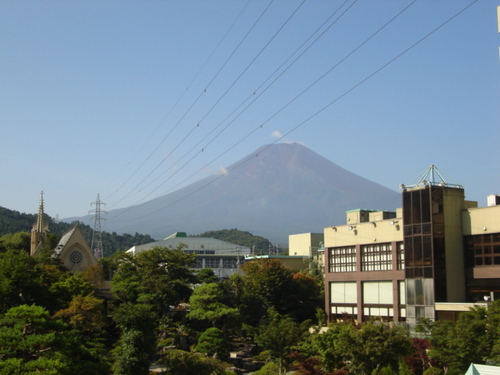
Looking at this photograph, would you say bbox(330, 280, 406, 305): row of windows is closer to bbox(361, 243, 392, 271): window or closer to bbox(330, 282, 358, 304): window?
bbox(330, 282, 358, 304): window

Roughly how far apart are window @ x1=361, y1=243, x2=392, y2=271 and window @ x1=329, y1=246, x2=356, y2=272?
1224 millimetres

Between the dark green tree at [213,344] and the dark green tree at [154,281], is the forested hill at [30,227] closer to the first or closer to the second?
the dark green tree at [154,281]

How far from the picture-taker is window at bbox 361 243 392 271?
125 ft

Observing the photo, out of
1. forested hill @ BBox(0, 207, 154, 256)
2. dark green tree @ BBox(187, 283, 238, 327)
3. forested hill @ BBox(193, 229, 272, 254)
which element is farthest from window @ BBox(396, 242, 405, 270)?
forested hill @ BBox(193, 229, 272, 254)

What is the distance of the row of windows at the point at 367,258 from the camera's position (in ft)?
124

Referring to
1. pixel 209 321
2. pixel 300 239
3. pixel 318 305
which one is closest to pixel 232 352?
Answer: pixel 209 321

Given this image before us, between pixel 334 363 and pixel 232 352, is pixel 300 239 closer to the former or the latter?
pixel 232 352

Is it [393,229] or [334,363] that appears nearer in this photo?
[334,363]

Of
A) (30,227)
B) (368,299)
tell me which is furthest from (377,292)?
(30,227)

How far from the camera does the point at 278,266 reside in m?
46.4

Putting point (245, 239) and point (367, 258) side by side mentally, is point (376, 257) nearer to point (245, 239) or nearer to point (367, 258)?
point (367, 258)

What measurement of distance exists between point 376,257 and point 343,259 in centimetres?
373

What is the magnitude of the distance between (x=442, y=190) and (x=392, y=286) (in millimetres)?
7097

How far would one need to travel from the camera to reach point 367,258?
39844 millimetres
